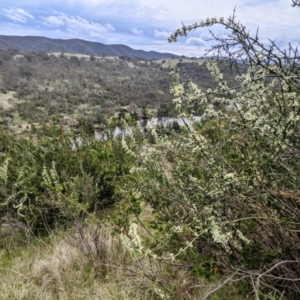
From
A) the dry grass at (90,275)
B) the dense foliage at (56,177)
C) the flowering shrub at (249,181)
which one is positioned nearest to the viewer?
the flowering shrub at (249,181)

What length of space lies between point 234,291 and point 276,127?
53.5 inches

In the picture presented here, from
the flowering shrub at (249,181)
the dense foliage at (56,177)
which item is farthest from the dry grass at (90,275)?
the dense foliage at (56,177)

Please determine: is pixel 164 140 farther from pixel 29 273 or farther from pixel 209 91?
pixel 29 273

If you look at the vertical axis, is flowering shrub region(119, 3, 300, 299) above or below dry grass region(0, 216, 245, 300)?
above

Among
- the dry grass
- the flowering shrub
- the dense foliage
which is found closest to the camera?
the flowering shrub

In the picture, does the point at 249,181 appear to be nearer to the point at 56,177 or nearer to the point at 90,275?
the point at 90,275

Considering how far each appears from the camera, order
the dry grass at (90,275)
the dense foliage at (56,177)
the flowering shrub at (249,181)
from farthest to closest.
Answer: the dense foliage at (56,177), the dry grass at (90,275), the flowering shrub at (249,181)

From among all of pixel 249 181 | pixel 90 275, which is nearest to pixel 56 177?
pixel 90 275

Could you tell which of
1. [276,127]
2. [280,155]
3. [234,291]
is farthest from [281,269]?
[276,127]

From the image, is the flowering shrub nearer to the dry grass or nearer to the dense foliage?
the dry grass

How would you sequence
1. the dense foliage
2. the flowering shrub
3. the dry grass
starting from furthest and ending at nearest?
the dense foliage → the dry grass → the flowering shrub

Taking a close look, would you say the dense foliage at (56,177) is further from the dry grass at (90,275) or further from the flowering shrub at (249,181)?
the flowering shrub at (249,181)

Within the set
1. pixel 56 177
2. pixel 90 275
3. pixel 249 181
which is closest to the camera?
pixel 249 181

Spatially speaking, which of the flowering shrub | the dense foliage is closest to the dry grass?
the flowering shrub
